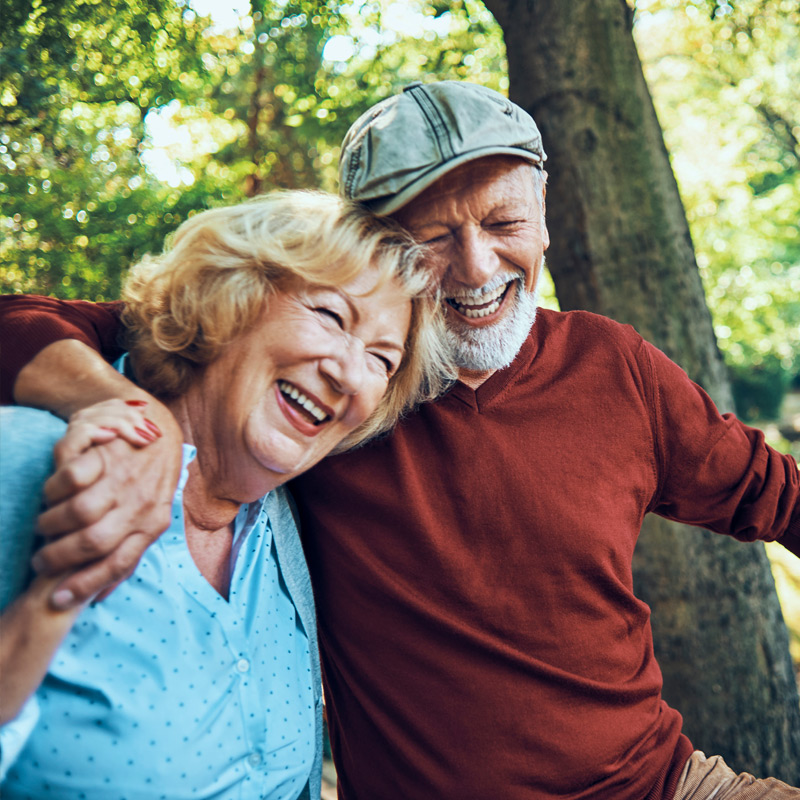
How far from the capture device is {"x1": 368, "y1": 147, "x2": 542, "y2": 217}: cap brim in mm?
1775

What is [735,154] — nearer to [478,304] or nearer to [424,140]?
[478,304]

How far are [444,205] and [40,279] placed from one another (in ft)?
6.30

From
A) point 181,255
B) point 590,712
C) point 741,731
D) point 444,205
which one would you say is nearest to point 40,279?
point 181,255

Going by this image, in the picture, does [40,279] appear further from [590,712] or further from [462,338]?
[590,712]

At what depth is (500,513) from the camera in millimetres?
1885

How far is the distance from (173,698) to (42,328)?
88 centimetres

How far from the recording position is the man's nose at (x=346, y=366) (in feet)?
5.38

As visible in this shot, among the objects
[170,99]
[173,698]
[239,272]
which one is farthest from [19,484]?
[170,99]

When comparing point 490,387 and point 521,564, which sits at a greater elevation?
point 490,387

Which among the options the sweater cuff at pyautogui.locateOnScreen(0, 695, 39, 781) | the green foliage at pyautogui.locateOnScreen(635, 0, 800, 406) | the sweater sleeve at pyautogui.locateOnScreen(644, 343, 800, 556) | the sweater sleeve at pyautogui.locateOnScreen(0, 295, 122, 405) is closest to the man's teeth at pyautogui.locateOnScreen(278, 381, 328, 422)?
the sweater sleeve at pyautogui.locateOnScreen(0, 295, 122, 405)

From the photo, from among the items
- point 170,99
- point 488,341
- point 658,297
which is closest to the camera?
point 488,341

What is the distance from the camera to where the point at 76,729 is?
1.33 metres

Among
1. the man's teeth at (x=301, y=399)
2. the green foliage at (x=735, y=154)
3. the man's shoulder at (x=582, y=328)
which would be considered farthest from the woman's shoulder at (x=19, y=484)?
the green foliage at (x=735, y=154)

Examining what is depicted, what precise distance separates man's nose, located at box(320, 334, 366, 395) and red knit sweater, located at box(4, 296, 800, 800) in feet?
1.18
